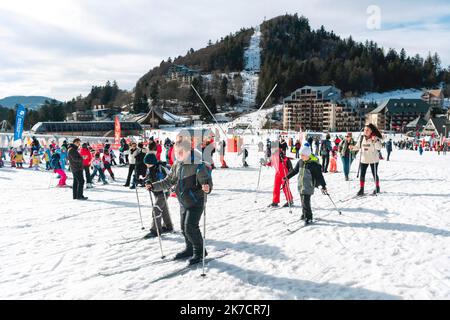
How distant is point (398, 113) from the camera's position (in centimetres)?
9669

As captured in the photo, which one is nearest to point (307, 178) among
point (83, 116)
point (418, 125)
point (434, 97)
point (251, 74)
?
point (418, 125)

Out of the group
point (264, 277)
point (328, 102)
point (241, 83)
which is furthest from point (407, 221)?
point (241, 83)

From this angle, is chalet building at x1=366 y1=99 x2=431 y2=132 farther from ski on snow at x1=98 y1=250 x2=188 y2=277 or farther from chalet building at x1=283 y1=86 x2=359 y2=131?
ski on snow at x1=98 y1=250 x2=188 y2=277

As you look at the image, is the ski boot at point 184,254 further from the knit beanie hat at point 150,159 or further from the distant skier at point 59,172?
the distant skier at point 59,172

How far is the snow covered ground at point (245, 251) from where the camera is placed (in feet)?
14.3

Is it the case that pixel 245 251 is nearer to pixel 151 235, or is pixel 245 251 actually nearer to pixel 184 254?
pixel 184 254

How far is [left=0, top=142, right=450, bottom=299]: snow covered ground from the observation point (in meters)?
4.36

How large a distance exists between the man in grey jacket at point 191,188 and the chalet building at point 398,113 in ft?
331

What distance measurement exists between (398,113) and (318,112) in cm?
2054

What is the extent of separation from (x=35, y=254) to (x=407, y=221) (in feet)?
22.0

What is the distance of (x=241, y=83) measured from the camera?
151 metres

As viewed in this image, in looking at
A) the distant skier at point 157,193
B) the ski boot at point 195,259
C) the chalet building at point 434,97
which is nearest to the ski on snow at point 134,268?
the ski boot at point 195,259

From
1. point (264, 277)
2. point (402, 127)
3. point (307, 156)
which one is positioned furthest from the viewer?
point (402, 127)

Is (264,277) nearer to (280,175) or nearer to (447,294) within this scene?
(447,294)
